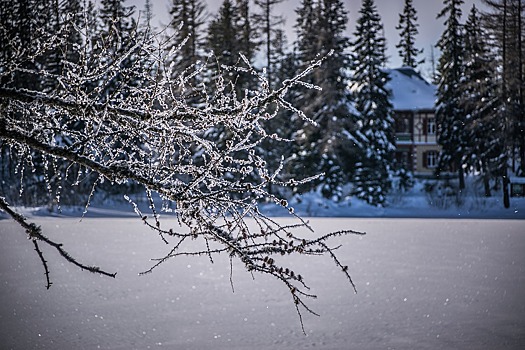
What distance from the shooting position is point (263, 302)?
29.4 ft

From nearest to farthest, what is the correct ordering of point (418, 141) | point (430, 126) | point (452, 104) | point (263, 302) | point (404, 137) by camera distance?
point (263, 302) → point (452, 104) → point (404, 137) → point (418, 141) → point (430, 126)

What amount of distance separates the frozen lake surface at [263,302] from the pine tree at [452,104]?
54.0ft

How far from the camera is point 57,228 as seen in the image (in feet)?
60.5

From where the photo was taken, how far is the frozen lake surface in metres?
7.24

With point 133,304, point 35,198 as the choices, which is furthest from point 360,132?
point 133,304

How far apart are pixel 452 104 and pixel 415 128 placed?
11.8m

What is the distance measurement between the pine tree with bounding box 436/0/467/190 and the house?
8324 millimetres

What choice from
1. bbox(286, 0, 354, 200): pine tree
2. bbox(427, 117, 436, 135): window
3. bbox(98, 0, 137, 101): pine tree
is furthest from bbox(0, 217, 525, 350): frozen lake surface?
bbox(427, 117, 436, 135): window

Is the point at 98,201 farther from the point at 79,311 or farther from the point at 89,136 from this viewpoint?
the point at 89,136

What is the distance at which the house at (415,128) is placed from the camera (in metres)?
41.5

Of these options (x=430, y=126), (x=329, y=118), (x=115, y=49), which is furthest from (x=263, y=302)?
(x=430, y=126)

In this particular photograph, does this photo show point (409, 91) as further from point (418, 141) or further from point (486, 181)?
point (486, 181)

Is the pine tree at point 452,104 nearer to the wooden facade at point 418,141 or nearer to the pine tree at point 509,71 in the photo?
the pine tree at point 509,71

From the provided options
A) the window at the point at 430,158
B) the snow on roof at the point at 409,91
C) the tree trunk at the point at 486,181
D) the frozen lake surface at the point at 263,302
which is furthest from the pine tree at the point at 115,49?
the window at the point at 430,158
